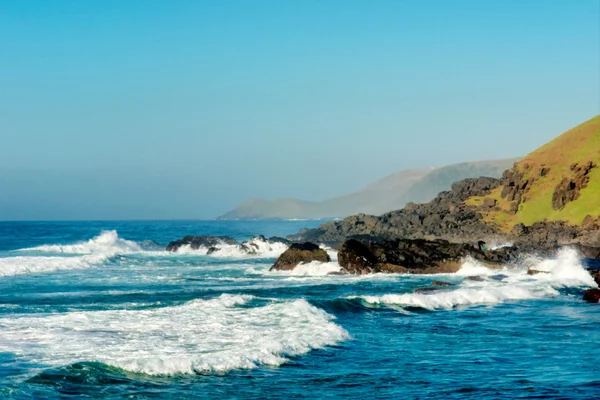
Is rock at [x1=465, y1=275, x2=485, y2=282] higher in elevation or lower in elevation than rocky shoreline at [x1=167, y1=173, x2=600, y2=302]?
lower

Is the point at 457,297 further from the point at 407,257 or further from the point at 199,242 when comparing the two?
the point at 199,242

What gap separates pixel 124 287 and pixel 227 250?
33552mm

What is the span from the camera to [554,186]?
7856cm

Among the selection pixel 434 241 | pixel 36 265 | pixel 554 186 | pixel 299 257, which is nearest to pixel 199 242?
pixel 36 265

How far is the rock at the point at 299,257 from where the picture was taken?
50.3 meters

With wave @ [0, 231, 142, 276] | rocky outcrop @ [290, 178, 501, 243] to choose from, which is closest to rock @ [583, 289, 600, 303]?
wave @ [0, 231, 142, 276]

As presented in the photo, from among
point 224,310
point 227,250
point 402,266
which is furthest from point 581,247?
point 224,310

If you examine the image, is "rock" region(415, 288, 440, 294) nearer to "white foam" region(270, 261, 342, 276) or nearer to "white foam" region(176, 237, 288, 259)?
"white foam" region(270, 261, 342, 276)

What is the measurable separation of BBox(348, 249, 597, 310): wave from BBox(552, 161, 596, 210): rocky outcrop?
26.1 m

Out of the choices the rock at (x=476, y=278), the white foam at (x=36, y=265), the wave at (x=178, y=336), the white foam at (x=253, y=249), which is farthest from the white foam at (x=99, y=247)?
the wave at (x=178, y=336)

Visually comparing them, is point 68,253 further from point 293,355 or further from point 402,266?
point 293,355

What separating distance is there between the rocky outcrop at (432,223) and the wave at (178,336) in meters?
46.2

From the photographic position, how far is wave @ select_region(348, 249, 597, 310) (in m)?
33.3

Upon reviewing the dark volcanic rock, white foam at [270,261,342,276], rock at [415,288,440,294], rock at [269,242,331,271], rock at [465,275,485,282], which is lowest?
rock at [415,288,440,294]
